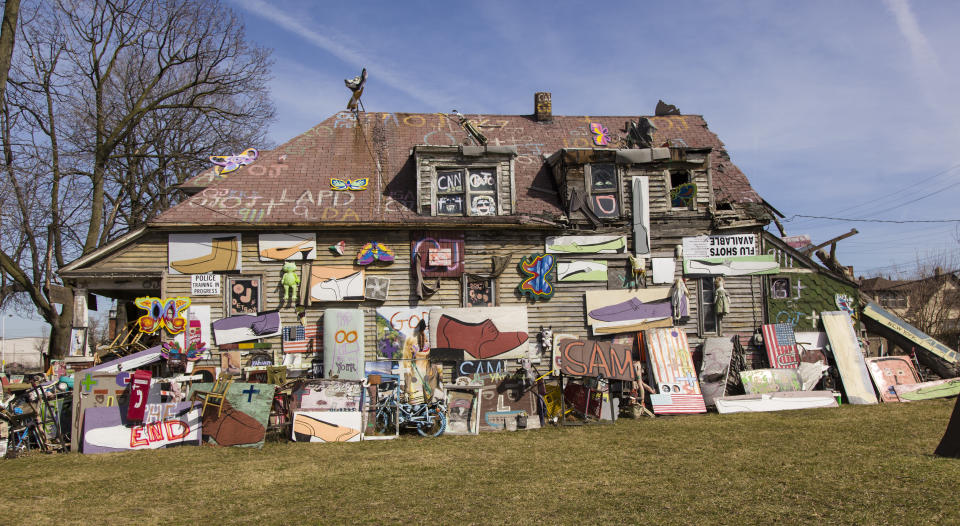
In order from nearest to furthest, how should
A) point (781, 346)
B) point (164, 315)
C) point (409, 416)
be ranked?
point (409, 416), point (164, 315), point (781, 346)

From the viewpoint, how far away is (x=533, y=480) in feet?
28.5

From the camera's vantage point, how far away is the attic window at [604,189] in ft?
55.7

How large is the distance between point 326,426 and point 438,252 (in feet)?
17.6

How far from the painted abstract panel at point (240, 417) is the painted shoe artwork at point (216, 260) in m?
3.85

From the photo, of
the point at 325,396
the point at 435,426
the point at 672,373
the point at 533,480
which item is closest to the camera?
the point at 533,480

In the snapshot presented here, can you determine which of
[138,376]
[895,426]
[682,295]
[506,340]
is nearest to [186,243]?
[138,376]

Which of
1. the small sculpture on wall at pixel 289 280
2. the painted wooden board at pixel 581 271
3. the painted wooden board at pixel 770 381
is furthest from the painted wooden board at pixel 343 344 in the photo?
the painted wooden board at pixel 770 381

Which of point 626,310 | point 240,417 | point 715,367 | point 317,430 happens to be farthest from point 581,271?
point 240,417

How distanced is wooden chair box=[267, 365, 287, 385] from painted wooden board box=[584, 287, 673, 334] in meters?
7.64

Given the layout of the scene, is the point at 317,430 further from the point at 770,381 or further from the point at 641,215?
the point at 770,381

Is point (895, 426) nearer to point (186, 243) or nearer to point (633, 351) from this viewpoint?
point (633, 351)

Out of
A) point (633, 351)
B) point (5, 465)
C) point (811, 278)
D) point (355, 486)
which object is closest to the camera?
point (355, 486)

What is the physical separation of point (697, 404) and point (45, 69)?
22767mm

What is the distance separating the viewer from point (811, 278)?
1753cm
